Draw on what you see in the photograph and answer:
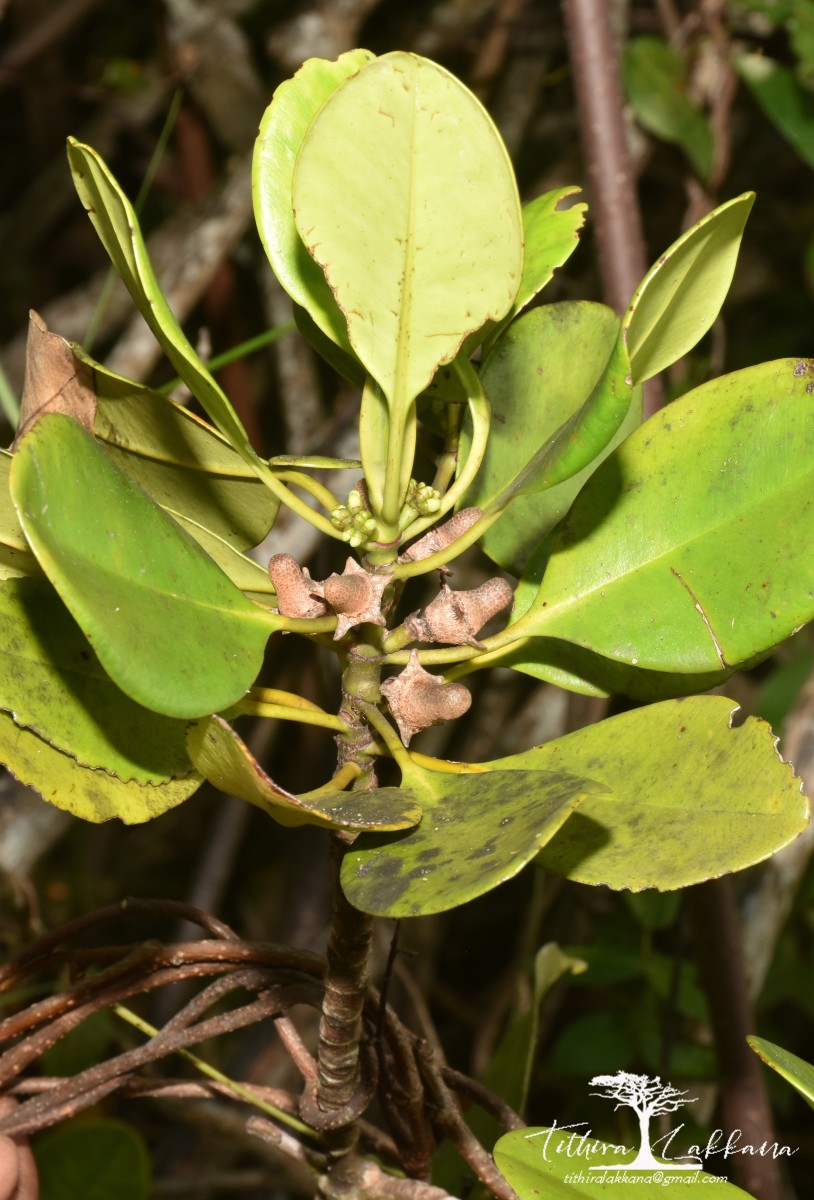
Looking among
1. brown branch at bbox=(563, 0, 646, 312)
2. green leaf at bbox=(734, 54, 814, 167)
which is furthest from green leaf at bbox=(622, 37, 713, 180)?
brown branch at bbox=(563, 0, 646, 312)

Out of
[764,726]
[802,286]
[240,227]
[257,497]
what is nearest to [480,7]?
[240,227]

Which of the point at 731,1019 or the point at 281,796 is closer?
the point at 281,796

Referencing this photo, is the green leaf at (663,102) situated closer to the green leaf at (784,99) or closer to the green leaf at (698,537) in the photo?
the green leaf at (784,99)

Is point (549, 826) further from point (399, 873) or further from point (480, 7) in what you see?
point (480, 7)

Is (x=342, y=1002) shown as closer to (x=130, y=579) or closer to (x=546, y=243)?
(x=130, y=579)

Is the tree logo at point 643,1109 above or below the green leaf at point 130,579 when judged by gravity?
below

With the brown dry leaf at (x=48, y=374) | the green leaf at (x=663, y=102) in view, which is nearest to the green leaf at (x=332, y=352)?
the brown dry leaf at (x=48, y=374)

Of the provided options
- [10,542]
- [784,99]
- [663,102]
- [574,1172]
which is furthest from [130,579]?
[784,99]
